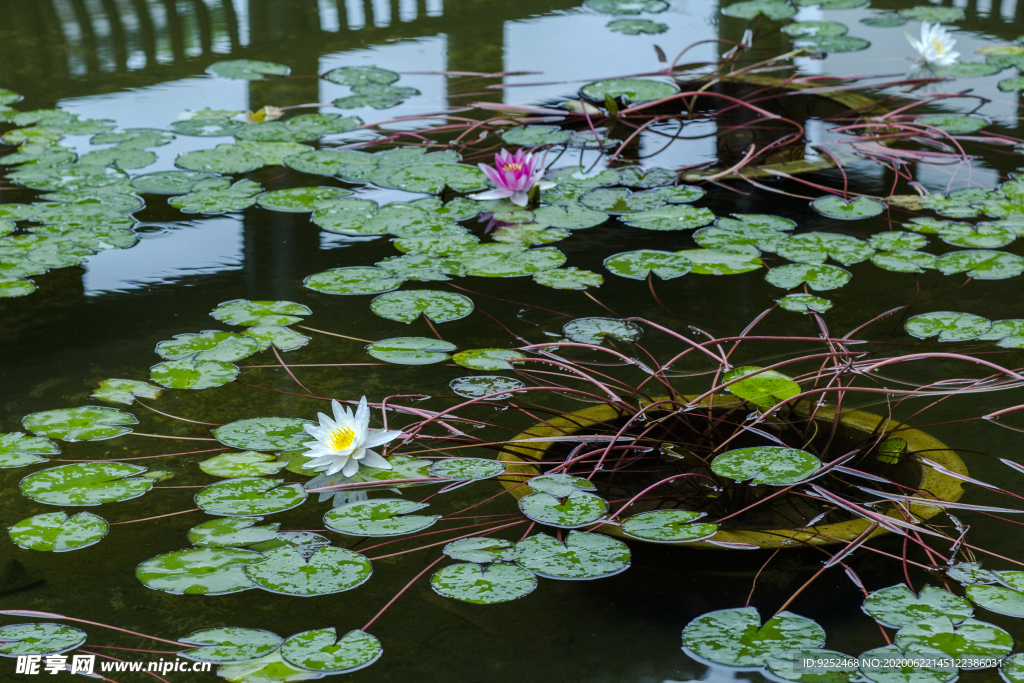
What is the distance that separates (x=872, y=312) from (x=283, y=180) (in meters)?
1.69

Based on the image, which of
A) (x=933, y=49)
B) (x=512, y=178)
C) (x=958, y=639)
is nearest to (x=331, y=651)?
(x=958, y=639)

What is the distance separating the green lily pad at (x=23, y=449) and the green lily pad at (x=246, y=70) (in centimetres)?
237

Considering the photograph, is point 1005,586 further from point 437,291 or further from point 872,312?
point 437,291

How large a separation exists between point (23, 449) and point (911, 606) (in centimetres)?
141

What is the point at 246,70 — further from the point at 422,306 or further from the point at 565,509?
the point at 565,509

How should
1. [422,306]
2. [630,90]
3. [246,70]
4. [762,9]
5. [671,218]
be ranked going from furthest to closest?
[762,9], [246,70], [630,90], [671,218], [422,306]

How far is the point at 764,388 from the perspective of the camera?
1.63m

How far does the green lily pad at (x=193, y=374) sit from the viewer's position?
6.07 ft

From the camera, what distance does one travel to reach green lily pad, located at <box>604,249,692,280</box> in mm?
2227

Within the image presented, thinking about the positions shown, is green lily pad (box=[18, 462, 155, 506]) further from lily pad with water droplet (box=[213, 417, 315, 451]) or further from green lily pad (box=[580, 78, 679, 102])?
green lily pad (box=[580, 78, 679, 102])

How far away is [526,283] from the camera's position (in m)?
2.30

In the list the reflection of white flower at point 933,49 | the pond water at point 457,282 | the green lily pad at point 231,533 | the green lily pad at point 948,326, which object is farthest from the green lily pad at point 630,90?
the green lily pad at point 231,533

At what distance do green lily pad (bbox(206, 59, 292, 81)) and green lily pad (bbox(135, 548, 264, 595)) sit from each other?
2.76 meters

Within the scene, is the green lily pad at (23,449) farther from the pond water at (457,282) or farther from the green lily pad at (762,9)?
the green lily pad at (762,9)
